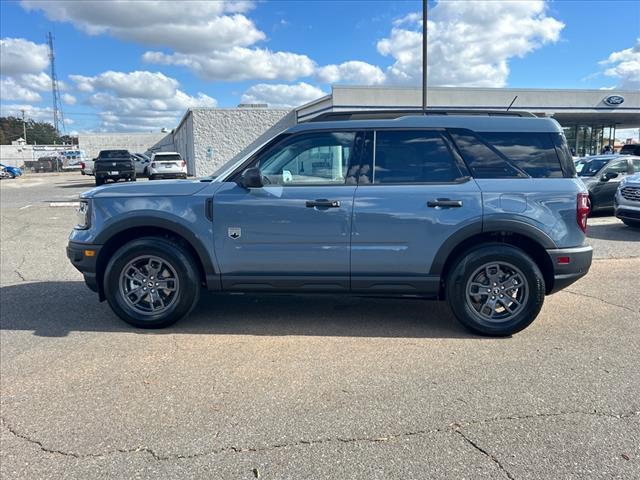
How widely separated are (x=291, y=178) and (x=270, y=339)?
1.52 metres

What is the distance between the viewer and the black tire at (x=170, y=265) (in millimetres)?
4730

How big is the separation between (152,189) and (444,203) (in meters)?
2.77

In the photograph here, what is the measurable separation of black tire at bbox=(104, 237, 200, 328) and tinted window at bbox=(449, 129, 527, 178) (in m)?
2.78

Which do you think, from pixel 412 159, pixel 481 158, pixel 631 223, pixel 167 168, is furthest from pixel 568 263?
pixel 167 168

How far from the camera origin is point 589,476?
2.61m

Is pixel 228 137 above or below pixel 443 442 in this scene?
above

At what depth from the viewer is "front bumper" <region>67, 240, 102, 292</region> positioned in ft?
15.8

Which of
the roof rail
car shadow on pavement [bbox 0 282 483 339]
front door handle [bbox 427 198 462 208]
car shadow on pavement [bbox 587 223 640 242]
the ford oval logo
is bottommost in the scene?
car shadow on pavement [bbox 0 282 483 339]

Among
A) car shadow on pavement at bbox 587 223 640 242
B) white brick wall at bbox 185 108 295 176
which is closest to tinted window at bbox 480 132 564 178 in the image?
car shadow on pavement at bbox 587 223 640 242

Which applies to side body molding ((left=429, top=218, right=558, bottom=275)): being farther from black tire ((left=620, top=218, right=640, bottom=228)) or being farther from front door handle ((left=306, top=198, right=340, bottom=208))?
black tire ((left=620, top=218, right=640, bottom=228))

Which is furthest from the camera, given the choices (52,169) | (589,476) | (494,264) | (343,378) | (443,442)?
(52,169)

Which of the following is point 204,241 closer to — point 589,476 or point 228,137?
point 589,476

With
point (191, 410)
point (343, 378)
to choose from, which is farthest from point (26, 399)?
point (343, 378)

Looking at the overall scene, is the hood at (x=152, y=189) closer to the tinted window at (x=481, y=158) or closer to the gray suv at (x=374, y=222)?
the gray suv at (x=374, y=222)
